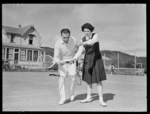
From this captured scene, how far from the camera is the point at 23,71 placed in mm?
16391

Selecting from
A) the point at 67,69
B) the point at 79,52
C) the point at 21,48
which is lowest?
the point at 67,69

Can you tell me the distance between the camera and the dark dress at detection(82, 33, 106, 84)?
4.21 m

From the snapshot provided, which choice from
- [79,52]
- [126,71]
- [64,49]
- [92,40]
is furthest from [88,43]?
[126,71]

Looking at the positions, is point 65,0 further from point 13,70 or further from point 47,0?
point 13,70

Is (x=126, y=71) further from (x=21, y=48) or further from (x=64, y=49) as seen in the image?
(x=64, y=49)

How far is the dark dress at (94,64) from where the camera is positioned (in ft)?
13.8

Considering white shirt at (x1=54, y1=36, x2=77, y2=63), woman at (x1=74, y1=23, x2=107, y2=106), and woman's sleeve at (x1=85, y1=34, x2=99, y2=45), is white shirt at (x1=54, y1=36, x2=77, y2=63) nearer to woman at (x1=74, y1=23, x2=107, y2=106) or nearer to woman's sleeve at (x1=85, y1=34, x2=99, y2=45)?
woman at (x1=74, y1=23, x2=107, y2=106)

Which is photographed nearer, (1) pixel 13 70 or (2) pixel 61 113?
(2) pixel 61 113

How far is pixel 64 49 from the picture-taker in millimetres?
4121

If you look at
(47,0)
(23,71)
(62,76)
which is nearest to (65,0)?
(47,0)

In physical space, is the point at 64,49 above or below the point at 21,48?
below

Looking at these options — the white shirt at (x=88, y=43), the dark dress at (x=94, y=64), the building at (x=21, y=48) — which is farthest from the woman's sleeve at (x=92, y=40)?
the building at (x=21, y=48)

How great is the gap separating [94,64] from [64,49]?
65 centimetres

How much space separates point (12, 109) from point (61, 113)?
879 millimetres
